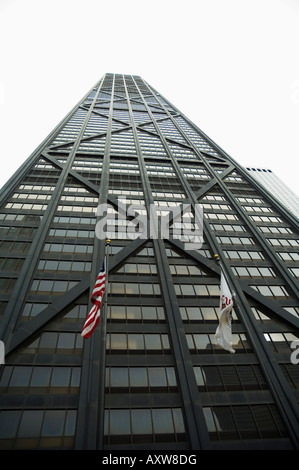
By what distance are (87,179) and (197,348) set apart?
29.9 metres

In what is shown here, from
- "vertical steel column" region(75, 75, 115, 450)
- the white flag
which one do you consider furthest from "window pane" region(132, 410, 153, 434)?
the white flag

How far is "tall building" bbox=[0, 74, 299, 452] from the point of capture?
18047 millimetres

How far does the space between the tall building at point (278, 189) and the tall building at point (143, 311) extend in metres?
62.9

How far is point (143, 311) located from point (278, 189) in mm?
113176

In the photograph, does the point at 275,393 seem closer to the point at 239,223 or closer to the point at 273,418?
the point at 273,418

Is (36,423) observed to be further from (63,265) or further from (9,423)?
(63,265)

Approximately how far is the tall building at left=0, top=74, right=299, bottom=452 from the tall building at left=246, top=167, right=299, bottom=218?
62860 millimetres

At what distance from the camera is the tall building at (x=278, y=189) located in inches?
4003

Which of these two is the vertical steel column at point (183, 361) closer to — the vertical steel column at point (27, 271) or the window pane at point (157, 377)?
the window pane at point (157, 377)

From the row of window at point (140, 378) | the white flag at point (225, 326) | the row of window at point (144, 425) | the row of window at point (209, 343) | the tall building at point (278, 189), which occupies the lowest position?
the row of window at point (144, 425)

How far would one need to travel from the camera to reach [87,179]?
42375mm

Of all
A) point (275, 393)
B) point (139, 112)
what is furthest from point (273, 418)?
point (139, 112)

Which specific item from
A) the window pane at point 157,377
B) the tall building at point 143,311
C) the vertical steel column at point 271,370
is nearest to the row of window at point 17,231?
the tall building at point 143,311

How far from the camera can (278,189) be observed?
11950cm
